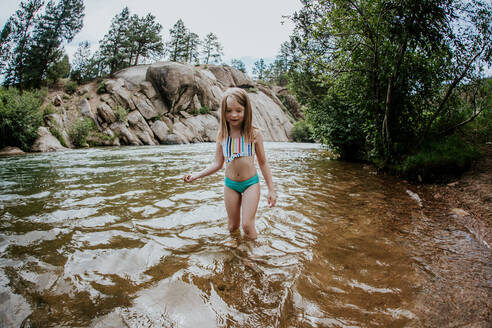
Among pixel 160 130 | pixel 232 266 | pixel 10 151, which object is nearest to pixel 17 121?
pixel 10 151

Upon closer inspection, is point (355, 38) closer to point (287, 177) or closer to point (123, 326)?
point (287, 177)

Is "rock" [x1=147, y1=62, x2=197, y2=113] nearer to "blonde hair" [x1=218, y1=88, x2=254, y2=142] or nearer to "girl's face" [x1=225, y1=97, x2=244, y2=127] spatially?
"blonde hair" [x1=218, y1=88, x2=254, y2=142]

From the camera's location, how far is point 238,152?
293cm

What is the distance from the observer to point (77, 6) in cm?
3275

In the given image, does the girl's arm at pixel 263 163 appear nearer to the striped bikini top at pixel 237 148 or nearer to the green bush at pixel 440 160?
the striped bikini top at pixel 237 148

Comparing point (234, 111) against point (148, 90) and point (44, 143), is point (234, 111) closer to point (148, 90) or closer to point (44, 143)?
point (44, 143)

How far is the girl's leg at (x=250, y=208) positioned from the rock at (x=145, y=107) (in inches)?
1150

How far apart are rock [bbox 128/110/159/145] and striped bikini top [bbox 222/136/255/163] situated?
82.9ft

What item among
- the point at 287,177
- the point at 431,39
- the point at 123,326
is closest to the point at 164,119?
the point at 287,177

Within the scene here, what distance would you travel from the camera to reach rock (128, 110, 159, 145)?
25984 millimetres

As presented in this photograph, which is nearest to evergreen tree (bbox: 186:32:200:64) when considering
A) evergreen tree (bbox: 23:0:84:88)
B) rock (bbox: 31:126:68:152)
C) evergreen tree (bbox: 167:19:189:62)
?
evergreen tree (bbox: 167:19:189:62)

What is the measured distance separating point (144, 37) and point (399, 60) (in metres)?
43.0

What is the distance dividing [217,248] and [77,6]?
145ft

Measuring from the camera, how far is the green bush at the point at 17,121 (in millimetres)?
13953
